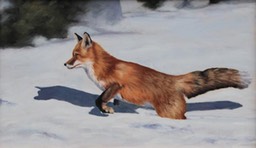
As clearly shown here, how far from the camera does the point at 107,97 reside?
2.41 meters

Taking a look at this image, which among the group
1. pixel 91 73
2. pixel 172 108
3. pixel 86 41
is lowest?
pixel 172 108

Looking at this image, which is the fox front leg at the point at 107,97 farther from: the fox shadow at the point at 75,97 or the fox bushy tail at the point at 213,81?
the fox bushy tail at the point at 213,81

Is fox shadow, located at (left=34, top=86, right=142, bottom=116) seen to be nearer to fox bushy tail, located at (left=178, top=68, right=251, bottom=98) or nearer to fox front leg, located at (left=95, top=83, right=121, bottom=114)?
fox front leg, located at (left=95, top=83, right=121, bottom=114)

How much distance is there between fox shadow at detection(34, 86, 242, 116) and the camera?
2389 mm

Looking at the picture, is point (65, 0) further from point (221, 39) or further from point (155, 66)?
point (221, 39)

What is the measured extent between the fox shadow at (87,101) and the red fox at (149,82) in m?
0.02

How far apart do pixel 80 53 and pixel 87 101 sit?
199 mm

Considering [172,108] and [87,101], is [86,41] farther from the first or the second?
[172,108]

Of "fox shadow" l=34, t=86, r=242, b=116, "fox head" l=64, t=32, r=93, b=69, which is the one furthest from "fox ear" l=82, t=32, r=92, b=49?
"fox shadow" l=34, t=86, r=242, b=116

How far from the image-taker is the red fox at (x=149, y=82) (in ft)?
7.85

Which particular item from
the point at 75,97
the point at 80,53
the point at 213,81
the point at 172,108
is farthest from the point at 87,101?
the point at 213,81

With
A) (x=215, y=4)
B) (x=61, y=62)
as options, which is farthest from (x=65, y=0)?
(x=215, y=4)

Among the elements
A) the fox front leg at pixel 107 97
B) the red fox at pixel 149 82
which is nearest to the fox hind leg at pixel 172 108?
the red fox at pixel 149 82

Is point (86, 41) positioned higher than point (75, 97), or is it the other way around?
point (86, 41)
